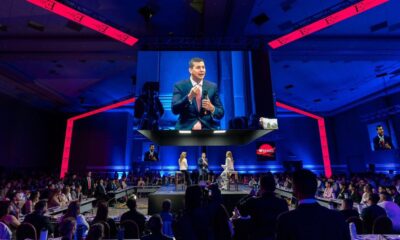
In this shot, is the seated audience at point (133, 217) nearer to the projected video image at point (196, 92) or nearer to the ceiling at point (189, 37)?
the projected video image at point (196, 92)

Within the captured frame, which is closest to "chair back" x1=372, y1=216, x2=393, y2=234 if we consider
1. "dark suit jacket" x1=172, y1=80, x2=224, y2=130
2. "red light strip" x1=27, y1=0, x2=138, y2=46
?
"dark suit jacket" x1=172, y1=80, x2=224, y2=130

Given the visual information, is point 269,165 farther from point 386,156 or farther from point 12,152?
point 12,152

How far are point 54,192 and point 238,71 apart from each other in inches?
245

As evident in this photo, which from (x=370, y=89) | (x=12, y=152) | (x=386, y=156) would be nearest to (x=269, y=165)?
(x=386, y=156)

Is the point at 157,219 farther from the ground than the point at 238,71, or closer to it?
closer to it

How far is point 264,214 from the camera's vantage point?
2.26m

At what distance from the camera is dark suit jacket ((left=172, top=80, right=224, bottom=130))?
22.9 ft

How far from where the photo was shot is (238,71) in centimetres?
738

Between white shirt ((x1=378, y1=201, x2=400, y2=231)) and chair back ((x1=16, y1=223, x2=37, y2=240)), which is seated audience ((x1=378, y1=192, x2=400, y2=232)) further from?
chair back ((x1=16, y1=223, x2=37, y2=240))

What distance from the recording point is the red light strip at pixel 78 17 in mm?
5211

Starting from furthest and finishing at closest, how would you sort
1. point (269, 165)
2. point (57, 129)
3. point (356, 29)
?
point (269, 165), point (57, 129), point (356, 29)

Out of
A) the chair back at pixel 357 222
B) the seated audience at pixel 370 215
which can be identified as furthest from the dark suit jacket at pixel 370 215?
the chair back at pixel 357 222

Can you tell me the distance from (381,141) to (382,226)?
34.5ft

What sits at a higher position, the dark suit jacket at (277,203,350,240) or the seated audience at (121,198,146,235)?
the dark suit jacket at (277,203,350,240)
